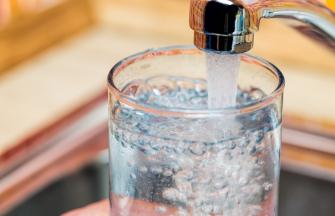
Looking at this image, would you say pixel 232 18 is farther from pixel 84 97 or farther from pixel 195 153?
pixel 84 97

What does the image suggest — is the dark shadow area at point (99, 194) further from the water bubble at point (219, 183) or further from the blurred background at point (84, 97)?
the water bubble at point (219, 183)

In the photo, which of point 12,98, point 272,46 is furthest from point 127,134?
point 272,46

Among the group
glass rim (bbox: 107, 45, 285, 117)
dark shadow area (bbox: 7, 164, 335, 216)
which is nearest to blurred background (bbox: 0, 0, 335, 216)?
dark shadow area (bbox: 7, 164, 335, 216)

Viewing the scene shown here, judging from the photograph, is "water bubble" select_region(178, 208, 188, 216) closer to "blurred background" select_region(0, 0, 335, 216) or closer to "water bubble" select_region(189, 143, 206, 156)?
"water bubble" select_region(189, 143, 206, 156)

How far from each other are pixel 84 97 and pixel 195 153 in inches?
26.8

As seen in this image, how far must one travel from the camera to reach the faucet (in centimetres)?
44

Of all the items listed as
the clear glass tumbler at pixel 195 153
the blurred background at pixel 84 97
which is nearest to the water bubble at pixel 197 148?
the clear glass tumbler at pixel 195 153

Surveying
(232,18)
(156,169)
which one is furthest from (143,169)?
(232,18)

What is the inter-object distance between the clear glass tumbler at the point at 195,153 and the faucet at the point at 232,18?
39mm

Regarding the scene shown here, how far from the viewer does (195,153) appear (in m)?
0.45

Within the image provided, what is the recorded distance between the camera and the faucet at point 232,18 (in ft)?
1.45

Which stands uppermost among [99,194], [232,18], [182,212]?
[232,18]

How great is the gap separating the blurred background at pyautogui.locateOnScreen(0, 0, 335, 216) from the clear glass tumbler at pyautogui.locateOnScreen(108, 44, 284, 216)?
36 cm

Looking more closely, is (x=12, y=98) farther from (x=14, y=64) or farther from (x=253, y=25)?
(x=253, y=25)
